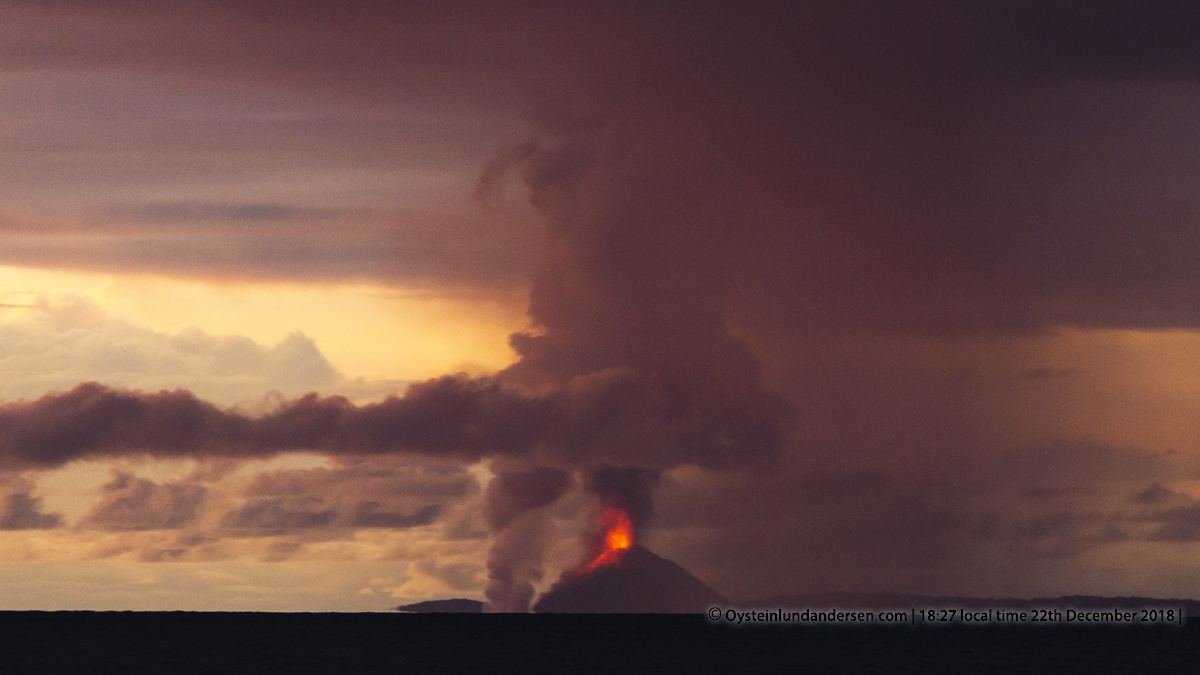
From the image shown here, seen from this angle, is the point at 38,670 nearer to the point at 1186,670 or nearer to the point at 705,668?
the point at 705,668

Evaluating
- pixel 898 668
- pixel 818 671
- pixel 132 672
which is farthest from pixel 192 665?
pixel 898 668

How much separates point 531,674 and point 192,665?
5278 cm

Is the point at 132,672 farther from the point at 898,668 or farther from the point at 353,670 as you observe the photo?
the point at 898,668

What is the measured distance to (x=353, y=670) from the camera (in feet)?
603

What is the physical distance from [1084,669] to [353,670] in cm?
10901

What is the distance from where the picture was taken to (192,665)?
192 metres

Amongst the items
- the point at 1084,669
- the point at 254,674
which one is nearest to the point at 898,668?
the point at 1084,669

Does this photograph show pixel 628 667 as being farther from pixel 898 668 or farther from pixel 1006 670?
pixel 1006 670

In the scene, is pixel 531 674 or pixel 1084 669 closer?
pixel 531 674

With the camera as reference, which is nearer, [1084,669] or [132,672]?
[132,672]

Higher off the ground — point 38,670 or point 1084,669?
point 1084,669

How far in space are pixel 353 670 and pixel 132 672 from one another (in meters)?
30.0

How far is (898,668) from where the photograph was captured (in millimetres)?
192000

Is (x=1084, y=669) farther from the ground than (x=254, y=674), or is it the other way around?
(x=1084, y=669)
